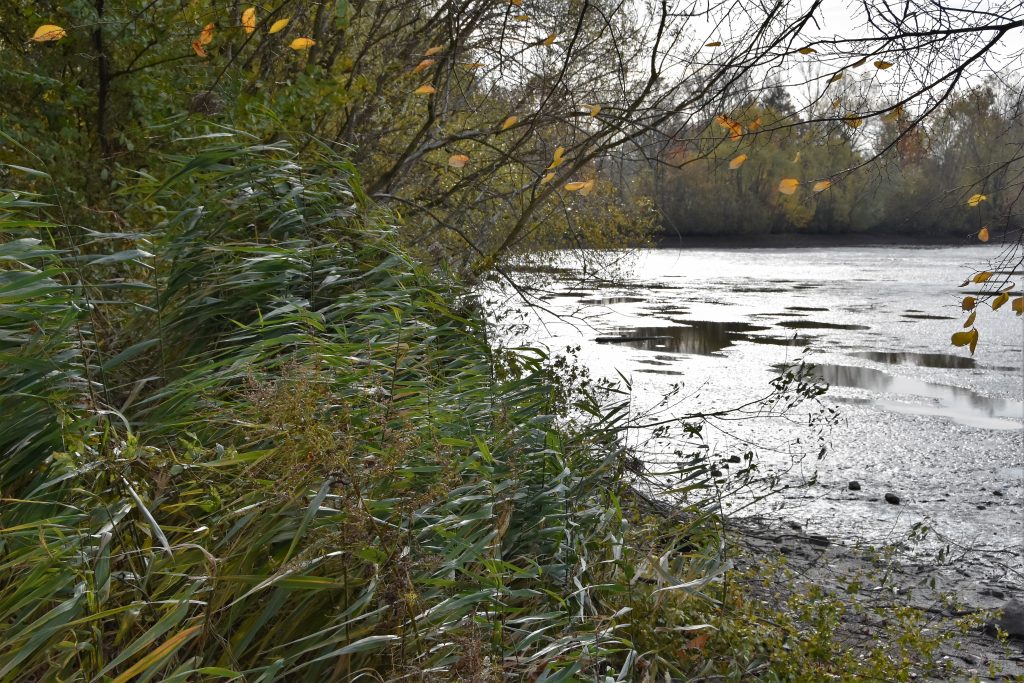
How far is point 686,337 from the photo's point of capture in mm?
13312

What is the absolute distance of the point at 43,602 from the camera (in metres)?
1.83

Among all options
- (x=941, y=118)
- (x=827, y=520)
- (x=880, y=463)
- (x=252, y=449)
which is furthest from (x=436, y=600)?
(x=880, y=463)

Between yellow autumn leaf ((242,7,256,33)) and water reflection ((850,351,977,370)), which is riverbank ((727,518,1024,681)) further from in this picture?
water reflection ((850,351,977,370))

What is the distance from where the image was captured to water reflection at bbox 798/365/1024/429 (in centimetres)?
859

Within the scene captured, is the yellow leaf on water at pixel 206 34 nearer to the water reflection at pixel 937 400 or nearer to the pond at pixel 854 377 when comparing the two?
the pond at pixel 854 377

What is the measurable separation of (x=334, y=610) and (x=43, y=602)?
0.61m

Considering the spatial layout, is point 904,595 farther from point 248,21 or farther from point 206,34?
point 206,34

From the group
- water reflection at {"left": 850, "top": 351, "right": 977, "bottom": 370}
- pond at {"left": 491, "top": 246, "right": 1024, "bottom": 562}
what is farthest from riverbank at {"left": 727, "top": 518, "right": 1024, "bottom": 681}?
water reflection at {"left": 850, "top": 351, "right": 977, "bottom": 370}

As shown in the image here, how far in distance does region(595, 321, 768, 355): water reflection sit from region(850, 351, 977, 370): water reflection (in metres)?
1.77

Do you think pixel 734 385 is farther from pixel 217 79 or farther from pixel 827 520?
pixel 217 79

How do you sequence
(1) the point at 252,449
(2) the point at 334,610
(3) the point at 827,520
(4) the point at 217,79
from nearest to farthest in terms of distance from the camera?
(2) the point at 334,610 → (1) the point at 252,449 → (4) the point at 217,79 → (3) the point at 827,520

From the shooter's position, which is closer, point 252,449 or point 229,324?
point 252,449

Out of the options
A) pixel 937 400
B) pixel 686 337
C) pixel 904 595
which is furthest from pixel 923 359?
pixel 904 595

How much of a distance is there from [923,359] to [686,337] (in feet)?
10.4
